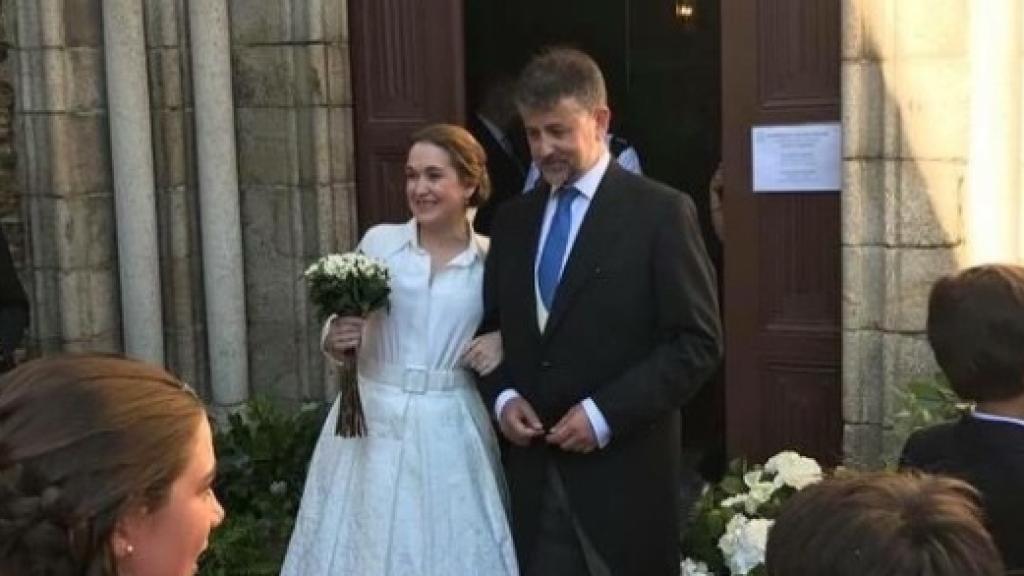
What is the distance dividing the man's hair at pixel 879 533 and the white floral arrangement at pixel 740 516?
2.43 meters

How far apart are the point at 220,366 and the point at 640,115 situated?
2.90 metres

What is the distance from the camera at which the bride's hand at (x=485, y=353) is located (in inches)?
149

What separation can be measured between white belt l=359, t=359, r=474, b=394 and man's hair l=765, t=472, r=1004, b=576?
2397 mm

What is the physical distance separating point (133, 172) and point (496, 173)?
1.46 meters

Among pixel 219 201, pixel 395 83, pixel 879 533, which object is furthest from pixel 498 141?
pixel 879 533

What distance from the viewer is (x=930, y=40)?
4250 millimetres

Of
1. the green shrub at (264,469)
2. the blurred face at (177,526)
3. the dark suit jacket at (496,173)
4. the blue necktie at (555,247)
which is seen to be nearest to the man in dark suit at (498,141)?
the dark suit jacket at (496,173)

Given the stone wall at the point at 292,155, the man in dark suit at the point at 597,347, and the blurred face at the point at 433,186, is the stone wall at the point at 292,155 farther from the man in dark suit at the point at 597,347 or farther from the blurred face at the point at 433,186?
the man in dark suit at the point at 597,347

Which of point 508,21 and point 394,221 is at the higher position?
point 508,21

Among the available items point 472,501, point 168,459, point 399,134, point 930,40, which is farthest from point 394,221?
point 168,459

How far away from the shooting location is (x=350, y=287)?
12.6 feet

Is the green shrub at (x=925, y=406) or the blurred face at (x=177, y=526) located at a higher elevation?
the blurred face at (x=177, y=526)

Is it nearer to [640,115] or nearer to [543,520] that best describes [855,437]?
[543,520]

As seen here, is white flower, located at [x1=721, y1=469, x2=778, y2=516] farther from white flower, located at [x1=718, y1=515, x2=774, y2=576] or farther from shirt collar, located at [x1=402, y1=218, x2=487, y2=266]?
shirt collar, located at [x1=402, y1=218, x2=487, y2=266]
